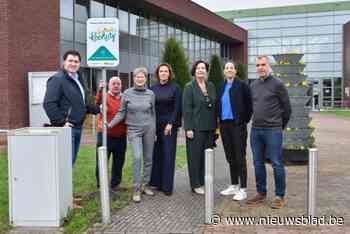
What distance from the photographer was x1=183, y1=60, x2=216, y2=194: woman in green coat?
7.11 m

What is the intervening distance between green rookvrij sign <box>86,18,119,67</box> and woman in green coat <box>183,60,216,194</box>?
126 cm

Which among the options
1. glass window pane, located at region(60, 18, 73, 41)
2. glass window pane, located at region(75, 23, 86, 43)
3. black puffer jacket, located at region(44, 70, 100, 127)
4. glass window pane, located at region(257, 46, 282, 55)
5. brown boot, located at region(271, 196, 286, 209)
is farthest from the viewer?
glass window pane, located at region(257, 46, 282, 55)

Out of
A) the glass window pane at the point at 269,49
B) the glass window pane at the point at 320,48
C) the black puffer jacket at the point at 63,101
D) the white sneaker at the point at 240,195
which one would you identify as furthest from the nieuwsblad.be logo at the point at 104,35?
the glass window pane at the point at 320,48

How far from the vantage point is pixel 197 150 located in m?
7.21

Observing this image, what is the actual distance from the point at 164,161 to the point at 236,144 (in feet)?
3.80

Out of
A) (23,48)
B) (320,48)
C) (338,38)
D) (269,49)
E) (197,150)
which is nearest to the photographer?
(197,150)

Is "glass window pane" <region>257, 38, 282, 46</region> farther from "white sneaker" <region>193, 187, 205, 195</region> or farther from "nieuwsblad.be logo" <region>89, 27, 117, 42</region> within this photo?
"nieuwsblad.be logo" <region>89, 27, 117, 42</region>

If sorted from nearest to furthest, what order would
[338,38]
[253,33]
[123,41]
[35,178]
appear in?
[35,178] < [123,41] < [338,38] < [253,33]

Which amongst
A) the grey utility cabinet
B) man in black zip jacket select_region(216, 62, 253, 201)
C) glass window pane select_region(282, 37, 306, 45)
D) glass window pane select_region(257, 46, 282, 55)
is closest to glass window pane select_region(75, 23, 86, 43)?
man in black zip jacket select_region(216, 62, 253, 201)

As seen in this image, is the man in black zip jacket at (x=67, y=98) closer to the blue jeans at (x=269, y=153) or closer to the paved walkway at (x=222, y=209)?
the paved walkway at (x=222, y=209)

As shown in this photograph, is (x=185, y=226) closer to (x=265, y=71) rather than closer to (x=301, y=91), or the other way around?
(x=265, y=71)

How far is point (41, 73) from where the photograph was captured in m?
15.1

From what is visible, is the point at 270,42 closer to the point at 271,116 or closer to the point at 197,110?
the point at 197,110

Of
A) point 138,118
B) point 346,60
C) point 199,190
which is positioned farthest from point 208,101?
point 346,60
